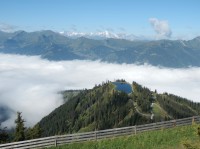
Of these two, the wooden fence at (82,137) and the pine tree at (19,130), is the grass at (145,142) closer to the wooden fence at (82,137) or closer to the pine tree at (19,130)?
the wooden fence at (82,137)

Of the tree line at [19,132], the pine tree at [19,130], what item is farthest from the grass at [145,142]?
the pine tree at [19,130]

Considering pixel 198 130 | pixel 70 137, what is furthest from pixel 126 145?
pixel 198 130

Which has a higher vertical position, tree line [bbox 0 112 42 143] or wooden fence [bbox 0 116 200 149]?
wooden fence [bbox 0 116 200 149]

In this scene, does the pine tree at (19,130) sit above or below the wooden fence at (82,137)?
below

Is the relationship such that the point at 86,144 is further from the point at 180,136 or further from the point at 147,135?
the point at 180,136

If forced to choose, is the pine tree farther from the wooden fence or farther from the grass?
the grass

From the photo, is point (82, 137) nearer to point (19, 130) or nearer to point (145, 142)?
point (145, 142)

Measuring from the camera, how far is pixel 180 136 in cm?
4534

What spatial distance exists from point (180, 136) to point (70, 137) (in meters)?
13.8

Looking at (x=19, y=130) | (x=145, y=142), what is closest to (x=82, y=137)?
(x=145, y=142)

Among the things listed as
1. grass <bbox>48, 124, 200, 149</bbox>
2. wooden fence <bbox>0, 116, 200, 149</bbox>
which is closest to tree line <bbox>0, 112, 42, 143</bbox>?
wooden fence <bbox>0, 116, 200, 149</bbox>

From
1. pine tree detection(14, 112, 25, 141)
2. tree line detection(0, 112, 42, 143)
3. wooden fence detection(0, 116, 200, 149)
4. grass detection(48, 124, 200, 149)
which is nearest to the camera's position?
wooden fence detection(0, 116, 200, 149)

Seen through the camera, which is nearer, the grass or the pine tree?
the grass

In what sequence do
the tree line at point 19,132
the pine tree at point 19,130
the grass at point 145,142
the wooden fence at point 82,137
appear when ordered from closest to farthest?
the wooden fence at point 82,137 < the grass at point 145,142 < the tree line at point 19,132 < the pine tree at point 19,130
